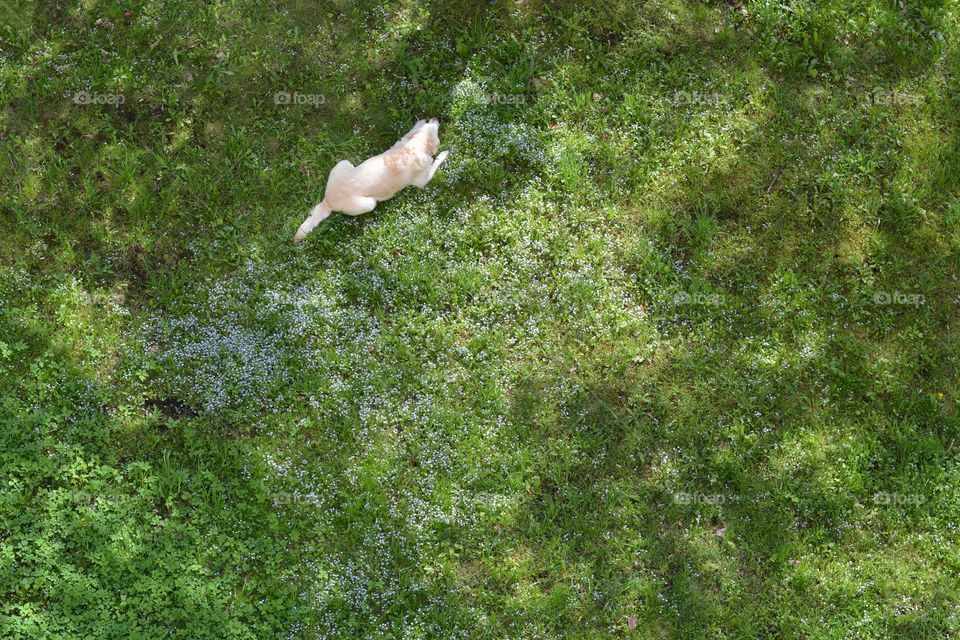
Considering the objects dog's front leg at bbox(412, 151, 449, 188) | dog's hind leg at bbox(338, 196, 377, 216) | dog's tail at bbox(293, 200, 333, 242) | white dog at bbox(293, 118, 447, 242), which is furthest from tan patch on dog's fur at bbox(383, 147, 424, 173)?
dog's tail at bbox(293, 200, 333, 242)

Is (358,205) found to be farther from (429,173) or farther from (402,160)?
(429,173)

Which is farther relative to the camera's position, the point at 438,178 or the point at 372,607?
the point at 438,178

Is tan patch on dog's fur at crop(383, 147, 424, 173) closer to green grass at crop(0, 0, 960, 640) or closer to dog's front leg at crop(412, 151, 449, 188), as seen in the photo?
dog's front leg at crop(412, 151, 449, 188)

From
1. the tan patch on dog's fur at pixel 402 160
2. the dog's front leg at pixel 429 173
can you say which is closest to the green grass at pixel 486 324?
the dog's front leg at pixel 429 173

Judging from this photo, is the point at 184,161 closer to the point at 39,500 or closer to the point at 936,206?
the point at 39,500

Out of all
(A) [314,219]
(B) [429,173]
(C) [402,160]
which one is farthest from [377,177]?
(A) [314,219]

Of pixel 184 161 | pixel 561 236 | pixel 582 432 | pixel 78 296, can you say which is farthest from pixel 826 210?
pixel 78 296
